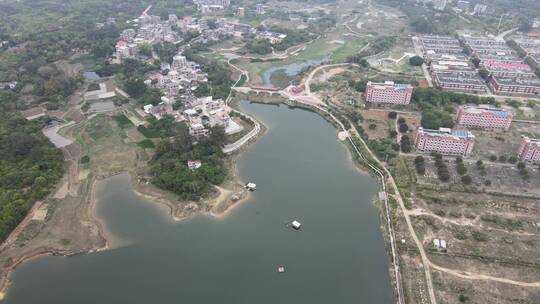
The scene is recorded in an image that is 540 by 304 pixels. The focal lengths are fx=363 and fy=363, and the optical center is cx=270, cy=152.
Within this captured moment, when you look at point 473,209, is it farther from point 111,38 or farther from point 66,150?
point 111,38

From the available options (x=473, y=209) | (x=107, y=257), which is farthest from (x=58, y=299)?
(x=473, y=209)

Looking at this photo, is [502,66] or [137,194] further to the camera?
[502,66]

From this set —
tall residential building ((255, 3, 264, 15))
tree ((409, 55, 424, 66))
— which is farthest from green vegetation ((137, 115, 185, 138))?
tall residential building ((255, 3, 264, 15))

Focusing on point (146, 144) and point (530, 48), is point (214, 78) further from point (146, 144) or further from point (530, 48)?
point (530, 48)

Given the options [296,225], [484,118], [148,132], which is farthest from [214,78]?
[484,118]

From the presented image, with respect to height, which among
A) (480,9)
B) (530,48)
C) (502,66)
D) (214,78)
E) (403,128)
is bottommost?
(530,48)
